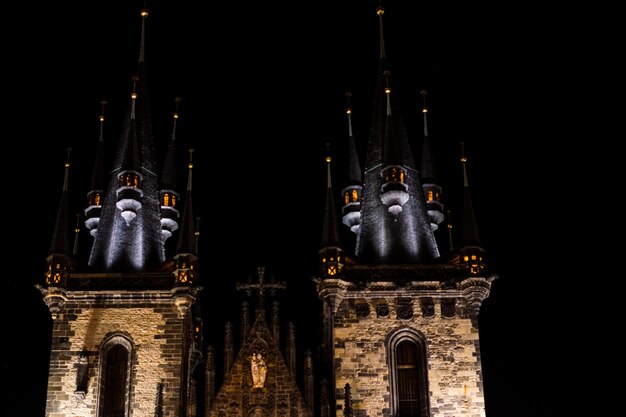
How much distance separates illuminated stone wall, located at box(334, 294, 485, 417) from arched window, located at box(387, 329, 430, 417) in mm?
179

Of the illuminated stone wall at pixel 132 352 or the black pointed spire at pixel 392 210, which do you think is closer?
the illuminated stone wall at pixel 132 352

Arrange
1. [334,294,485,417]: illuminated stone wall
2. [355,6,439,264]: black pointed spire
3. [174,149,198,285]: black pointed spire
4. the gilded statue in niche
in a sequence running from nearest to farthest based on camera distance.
→ [334,294,485,417]: illuminated stone wall
the gilded statue in niche
[174,149,198,285]: black pointed spire
[355,6,439,264]: black pointed spire

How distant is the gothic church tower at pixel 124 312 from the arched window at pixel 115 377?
0.10ft

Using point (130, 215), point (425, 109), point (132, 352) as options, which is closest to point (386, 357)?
point (132, 352)

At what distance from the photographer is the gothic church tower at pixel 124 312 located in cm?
4278

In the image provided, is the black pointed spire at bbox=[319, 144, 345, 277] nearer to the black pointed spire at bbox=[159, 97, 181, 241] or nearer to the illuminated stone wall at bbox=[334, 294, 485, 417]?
the illuminated stone wall at bbox=[334, 294, 485, 417]

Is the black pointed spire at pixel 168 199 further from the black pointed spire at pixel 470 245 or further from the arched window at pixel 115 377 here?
the black pointed spire at pixel 470 245

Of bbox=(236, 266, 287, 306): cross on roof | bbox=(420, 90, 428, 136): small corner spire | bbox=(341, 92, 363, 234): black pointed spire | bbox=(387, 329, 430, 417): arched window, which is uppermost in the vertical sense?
bbox=(420, 90, 428, 136): small corner spire

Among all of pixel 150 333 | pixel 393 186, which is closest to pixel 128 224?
pixel 150 333

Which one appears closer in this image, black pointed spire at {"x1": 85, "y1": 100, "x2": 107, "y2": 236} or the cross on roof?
the cross on roof

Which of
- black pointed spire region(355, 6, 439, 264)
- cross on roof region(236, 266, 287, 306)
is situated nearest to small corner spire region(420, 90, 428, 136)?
black pointed spire region(355, 6, 439, 264)

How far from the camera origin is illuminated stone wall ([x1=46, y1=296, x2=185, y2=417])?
140 feet

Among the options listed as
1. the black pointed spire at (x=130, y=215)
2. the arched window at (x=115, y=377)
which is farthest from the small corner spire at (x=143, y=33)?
the arched window at (x=115, y=377)

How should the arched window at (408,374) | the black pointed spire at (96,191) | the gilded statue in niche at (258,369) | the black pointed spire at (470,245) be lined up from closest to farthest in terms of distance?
1. the arched window at (408,374)
2. the gilded statue in niche at (258,369)
3. the black pointed spire at (470,245)
4. the black pointed spire at (96,191)
